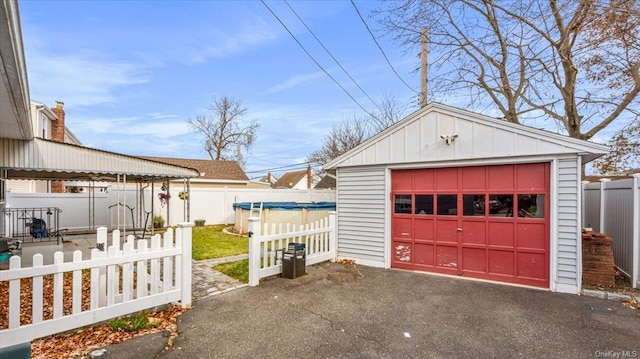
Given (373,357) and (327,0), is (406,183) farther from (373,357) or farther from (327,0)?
(327,0)

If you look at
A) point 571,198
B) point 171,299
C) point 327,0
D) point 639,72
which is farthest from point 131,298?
point 639,72

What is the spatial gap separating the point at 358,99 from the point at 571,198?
10934mm

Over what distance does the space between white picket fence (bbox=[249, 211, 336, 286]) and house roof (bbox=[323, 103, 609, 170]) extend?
6.14ft

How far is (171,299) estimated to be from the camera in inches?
176

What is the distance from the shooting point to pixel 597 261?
18.8ft

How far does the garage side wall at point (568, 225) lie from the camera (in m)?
5.41

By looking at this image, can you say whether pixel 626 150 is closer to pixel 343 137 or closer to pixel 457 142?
pixel 457 142

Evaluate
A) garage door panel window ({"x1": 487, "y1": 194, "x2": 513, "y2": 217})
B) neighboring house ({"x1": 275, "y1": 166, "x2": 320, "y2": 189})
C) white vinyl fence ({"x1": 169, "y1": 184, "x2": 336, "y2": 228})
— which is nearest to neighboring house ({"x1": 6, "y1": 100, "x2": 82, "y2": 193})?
white vinyl fence ({"x1": 169, "y1": 184, "x2": 336, "y2": 228})

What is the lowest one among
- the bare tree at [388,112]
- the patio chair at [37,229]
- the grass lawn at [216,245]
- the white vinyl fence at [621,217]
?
the grass lawn at [216,245]

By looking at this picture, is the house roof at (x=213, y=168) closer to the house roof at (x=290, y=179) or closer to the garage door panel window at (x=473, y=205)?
the house roof at (x=290, y=179)

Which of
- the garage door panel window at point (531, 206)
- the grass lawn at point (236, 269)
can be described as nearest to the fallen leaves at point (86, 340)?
the grass lawn at point (236, 269)

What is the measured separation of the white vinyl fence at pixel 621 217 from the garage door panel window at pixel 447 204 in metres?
2.88

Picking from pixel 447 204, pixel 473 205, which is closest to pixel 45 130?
pixel 447 204

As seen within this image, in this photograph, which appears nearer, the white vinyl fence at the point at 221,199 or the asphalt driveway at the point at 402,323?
the asphalt driveway at the point at 402,323
